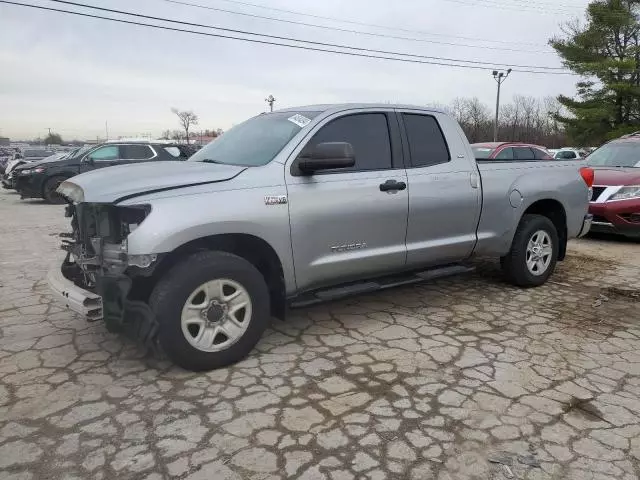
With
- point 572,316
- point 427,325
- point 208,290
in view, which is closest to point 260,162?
point 208,290

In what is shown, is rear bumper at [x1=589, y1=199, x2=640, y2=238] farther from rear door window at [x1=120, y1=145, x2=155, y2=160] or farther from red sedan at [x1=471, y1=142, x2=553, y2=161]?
rear door window at [x1=120, y1=145, x2=155, y2=160]

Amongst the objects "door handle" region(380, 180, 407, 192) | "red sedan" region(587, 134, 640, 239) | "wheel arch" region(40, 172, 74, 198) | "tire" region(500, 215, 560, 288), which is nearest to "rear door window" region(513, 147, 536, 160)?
"red sedan" region(587, 134, 640, 239)

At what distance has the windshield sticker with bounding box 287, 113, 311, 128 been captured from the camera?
3985mm

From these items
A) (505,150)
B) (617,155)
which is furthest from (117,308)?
(505,150)

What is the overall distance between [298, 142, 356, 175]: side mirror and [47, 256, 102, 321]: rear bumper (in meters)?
1.63

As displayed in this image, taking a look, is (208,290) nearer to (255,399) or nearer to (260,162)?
(255,399)

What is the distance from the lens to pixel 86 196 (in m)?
3.34

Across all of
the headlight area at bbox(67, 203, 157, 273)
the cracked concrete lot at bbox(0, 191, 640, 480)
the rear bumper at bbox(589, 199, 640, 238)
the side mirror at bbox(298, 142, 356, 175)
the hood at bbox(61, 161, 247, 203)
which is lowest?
the cracked concrete lot at bbox(0, 191, 640, 480)

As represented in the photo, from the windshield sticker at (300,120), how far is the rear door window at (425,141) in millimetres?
967

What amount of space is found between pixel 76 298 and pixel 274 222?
1360mm

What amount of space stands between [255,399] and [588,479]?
178cm

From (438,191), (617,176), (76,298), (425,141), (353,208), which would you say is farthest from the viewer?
(617,176)

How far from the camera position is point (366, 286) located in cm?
414

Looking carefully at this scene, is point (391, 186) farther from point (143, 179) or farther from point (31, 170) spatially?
point (31, 170)
